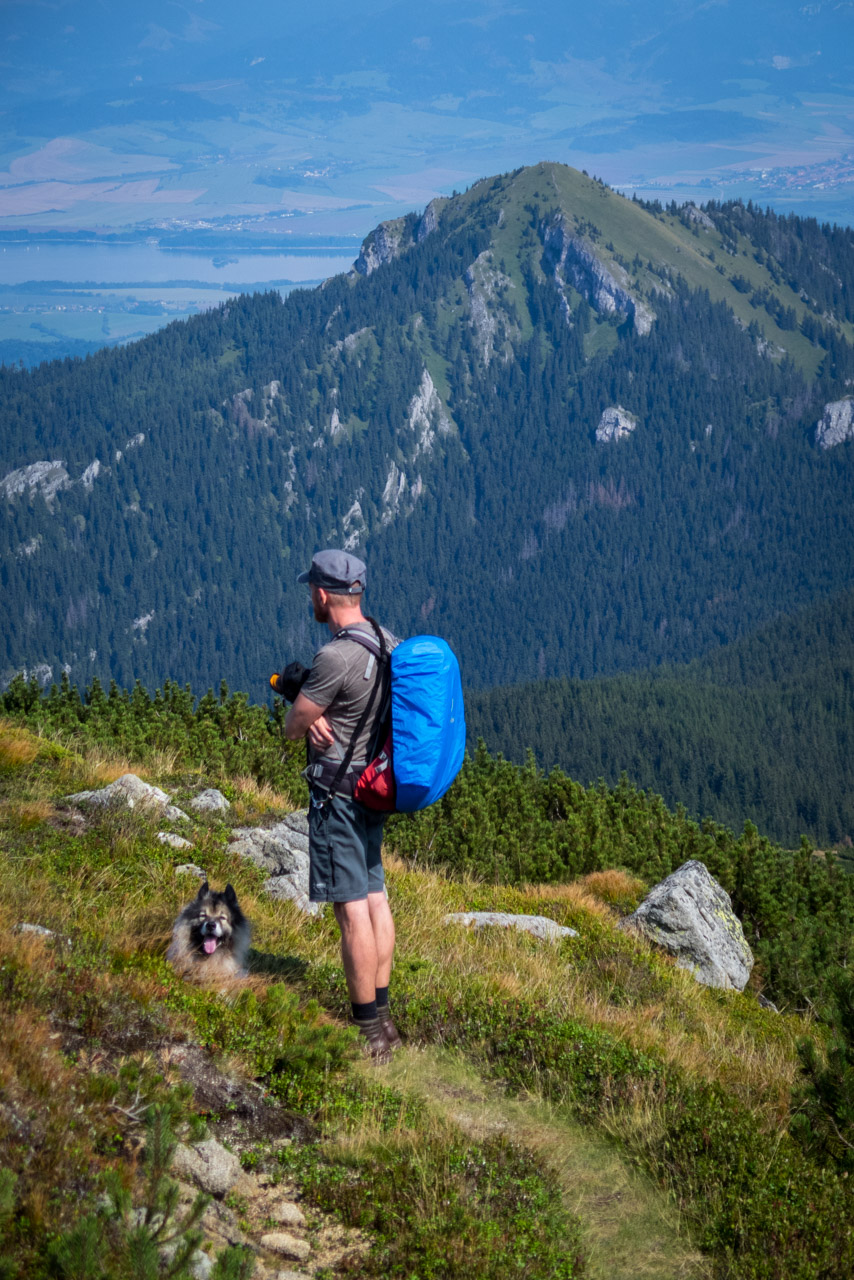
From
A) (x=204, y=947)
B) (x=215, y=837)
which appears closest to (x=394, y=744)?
(x=204, y=947)

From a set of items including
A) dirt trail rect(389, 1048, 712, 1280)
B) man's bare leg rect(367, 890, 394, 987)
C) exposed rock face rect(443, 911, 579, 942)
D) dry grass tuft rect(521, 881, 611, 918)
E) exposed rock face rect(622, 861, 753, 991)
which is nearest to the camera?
dirt trail rect(389, 1048, 712, 1280)

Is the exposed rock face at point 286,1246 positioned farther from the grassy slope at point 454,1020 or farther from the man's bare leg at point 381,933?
the man's bare leg at point 381,933

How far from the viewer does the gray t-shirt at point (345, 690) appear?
6.18 meters

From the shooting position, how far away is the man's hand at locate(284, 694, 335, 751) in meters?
6.18

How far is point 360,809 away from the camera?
6.43 metres

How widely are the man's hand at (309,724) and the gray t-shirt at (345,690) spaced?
4cm

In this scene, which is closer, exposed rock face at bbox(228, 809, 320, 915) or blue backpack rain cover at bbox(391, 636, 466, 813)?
blue backpack rain cover at bbox(391, 636, 466, 813)

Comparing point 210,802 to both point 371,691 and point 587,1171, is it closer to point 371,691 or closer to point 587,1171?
point 371,691

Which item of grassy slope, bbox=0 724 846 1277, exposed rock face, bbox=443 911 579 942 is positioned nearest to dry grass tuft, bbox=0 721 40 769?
grassy slope, bbox=0 724 846 1277

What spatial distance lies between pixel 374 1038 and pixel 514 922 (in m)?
4.62

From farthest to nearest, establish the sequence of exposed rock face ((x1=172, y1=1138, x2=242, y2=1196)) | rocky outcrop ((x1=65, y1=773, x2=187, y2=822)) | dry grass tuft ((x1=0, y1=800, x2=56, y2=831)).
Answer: rocky outcrop ((x1=65, y1=773, x2=187, y2=822)) → dry grass tuft ((x1=0, y1=800, x2=56, y2=831)) → exposed rock face ((x1=172, y1=1138, x2=242, y2=1196))

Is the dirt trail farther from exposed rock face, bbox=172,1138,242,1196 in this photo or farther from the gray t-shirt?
the gray t-shirt

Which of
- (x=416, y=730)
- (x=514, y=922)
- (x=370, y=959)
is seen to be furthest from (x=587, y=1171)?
(x=514, y=922)

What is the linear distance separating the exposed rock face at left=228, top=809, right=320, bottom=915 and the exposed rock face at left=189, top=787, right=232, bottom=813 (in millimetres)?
566
